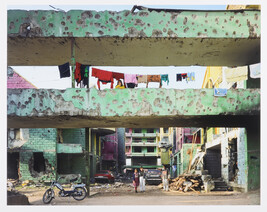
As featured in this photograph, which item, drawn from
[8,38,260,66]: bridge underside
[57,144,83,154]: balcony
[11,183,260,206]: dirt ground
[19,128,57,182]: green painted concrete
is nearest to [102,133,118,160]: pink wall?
[57,144,83,154]: balcony

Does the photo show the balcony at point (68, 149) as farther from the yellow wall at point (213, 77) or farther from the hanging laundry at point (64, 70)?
the hanging laundry at point (64, 70)

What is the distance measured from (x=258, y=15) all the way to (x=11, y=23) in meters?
8.93

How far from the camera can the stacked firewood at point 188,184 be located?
1889cm

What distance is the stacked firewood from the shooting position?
18.9m

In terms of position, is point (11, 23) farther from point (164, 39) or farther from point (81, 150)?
point (81, 150)

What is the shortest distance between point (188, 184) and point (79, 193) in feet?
25.2

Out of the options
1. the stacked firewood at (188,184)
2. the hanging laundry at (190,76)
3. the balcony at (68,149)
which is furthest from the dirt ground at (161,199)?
the hanging laundry at (190,76)

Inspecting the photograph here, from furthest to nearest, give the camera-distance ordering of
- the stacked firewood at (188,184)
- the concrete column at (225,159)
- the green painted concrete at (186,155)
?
the green painted concrete at (186,155), the stacked firewood at (188,184), the concrete column at (225,159)

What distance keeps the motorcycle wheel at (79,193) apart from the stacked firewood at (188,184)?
23.4 feet

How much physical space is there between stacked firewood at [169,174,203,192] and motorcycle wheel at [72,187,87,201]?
7.12m

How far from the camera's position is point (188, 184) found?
18938 millimetres

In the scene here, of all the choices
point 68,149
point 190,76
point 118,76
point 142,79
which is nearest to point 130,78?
point 118,76

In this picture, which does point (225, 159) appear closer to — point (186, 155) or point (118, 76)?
point (186, 155)

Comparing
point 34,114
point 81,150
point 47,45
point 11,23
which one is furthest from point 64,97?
point 81,150
